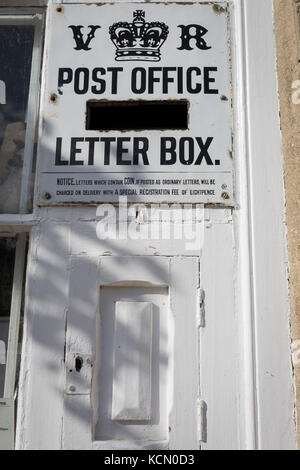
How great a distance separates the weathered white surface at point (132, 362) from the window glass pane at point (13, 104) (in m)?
0.89

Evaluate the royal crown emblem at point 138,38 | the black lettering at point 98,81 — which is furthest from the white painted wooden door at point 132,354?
the royal crown emblem at point 138,38

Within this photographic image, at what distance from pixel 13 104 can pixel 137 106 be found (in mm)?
758

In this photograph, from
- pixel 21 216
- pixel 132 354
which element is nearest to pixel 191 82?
pixel 21 216

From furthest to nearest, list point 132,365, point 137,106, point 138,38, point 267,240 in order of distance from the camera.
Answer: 1. point 138,38
2. point 137,106
3. point 267,240
4. point 132,365

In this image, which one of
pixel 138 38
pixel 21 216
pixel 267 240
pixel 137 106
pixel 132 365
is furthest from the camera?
pixel 138 38

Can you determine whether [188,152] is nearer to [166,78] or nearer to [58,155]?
[166,78]

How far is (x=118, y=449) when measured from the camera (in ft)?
8.63

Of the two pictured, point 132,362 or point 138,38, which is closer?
point 132,362

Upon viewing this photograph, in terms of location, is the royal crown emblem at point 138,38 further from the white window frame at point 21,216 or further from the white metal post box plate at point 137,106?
the white window frame at point 21,216

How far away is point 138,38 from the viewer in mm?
3273

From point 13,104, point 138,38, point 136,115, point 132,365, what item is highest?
point 138,38

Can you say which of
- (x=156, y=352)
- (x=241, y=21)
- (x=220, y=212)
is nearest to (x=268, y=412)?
(x=156, y=352)

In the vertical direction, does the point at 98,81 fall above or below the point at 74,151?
above

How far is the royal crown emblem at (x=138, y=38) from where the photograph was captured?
3.24 metres
